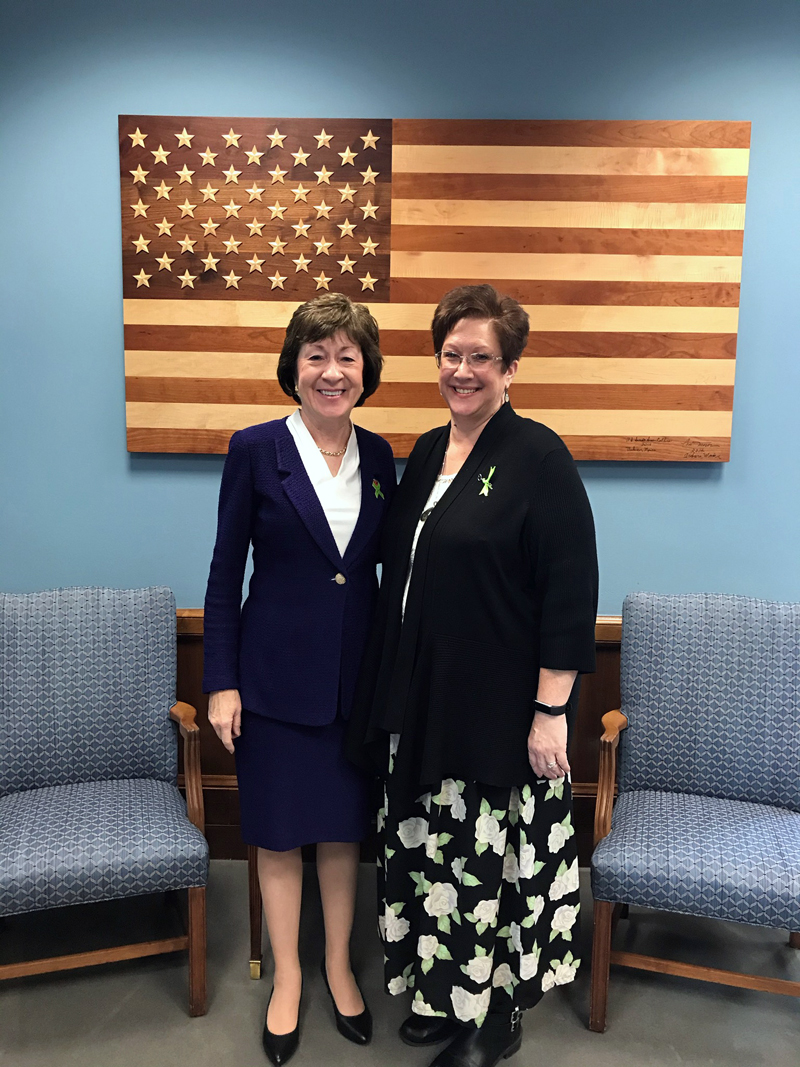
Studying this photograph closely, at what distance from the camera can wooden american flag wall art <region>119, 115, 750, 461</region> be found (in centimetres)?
226

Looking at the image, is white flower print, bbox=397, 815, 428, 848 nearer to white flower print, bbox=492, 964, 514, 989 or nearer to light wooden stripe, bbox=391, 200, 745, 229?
white flower print, bbox=492, 964, 514, 989

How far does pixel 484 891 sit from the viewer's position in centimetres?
158

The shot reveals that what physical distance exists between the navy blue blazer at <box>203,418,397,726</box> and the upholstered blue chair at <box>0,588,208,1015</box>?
1.61 ft

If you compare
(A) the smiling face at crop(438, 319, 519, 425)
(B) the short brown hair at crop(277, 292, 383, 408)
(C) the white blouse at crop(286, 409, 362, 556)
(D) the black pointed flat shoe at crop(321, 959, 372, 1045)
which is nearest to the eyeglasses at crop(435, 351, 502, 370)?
(A) the smiling face at crop(438, 319, 519, 425)

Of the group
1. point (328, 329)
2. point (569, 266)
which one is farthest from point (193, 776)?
point (569, 266)

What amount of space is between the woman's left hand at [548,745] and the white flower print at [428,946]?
46cm

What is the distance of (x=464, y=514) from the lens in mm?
1511

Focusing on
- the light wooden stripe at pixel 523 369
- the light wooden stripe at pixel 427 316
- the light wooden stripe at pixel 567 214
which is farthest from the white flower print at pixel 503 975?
the light wooden stripe at pixel 567 214

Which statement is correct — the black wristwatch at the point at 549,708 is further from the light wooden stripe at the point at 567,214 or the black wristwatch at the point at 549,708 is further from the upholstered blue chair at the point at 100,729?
the light wooden stripe at the point at 567,214

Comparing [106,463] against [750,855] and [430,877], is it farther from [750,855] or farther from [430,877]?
[750,855]

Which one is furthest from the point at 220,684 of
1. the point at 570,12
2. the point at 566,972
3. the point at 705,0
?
the point at 705,0

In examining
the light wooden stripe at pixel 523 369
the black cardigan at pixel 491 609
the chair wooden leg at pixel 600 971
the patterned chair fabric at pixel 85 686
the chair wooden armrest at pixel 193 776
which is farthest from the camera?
the light wooden stripe at pixel 523 369

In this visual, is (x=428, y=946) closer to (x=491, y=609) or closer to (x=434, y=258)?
(x=491, y=609)

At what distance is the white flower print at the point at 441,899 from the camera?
5.31ft
